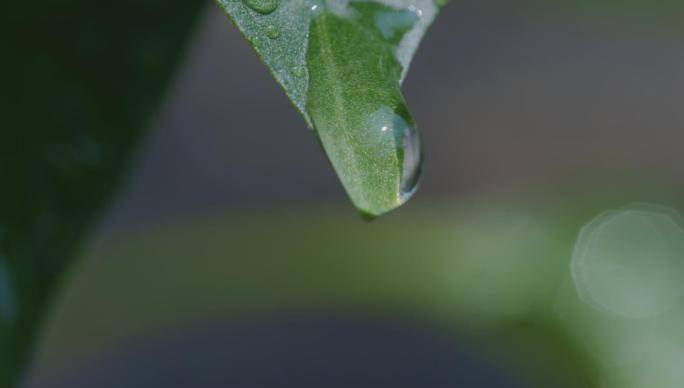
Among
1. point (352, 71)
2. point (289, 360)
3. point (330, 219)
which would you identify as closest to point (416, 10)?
point (352, 71)

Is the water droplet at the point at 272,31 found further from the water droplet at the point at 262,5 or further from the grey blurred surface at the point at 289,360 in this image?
the grey blurred surface at the point at 289,360

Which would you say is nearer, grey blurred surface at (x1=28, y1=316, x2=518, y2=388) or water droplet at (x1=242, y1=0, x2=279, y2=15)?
water droplet at (x1=242, y1=0, x2=279, y2=15)

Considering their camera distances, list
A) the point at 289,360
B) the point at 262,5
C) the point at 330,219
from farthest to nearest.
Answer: the point at 289,360 → the point at 330,219 → the point at 262,5

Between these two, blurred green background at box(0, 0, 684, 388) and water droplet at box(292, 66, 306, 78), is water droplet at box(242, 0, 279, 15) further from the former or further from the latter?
blurred green background at box(0, 0, 684, 388)

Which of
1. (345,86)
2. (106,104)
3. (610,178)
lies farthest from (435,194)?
(345,86)

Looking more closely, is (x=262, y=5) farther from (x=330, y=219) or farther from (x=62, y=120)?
(x=330, y=219)

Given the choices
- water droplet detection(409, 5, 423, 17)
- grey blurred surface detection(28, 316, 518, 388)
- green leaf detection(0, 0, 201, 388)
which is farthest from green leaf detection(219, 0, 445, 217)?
grey blurred surface detection(28, 316, 518, 388)

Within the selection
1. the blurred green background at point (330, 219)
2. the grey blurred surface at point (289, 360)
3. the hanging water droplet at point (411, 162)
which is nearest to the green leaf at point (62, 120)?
the blurred green background at point (330, 219)

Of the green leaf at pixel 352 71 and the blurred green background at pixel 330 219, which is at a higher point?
the green leaf at pixel 352 71

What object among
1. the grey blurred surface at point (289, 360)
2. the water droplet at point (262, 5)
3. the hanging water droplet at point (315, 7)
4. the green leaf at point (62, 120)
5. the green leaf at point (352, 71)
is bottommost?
the grey blurred surface at point (289, 360)
